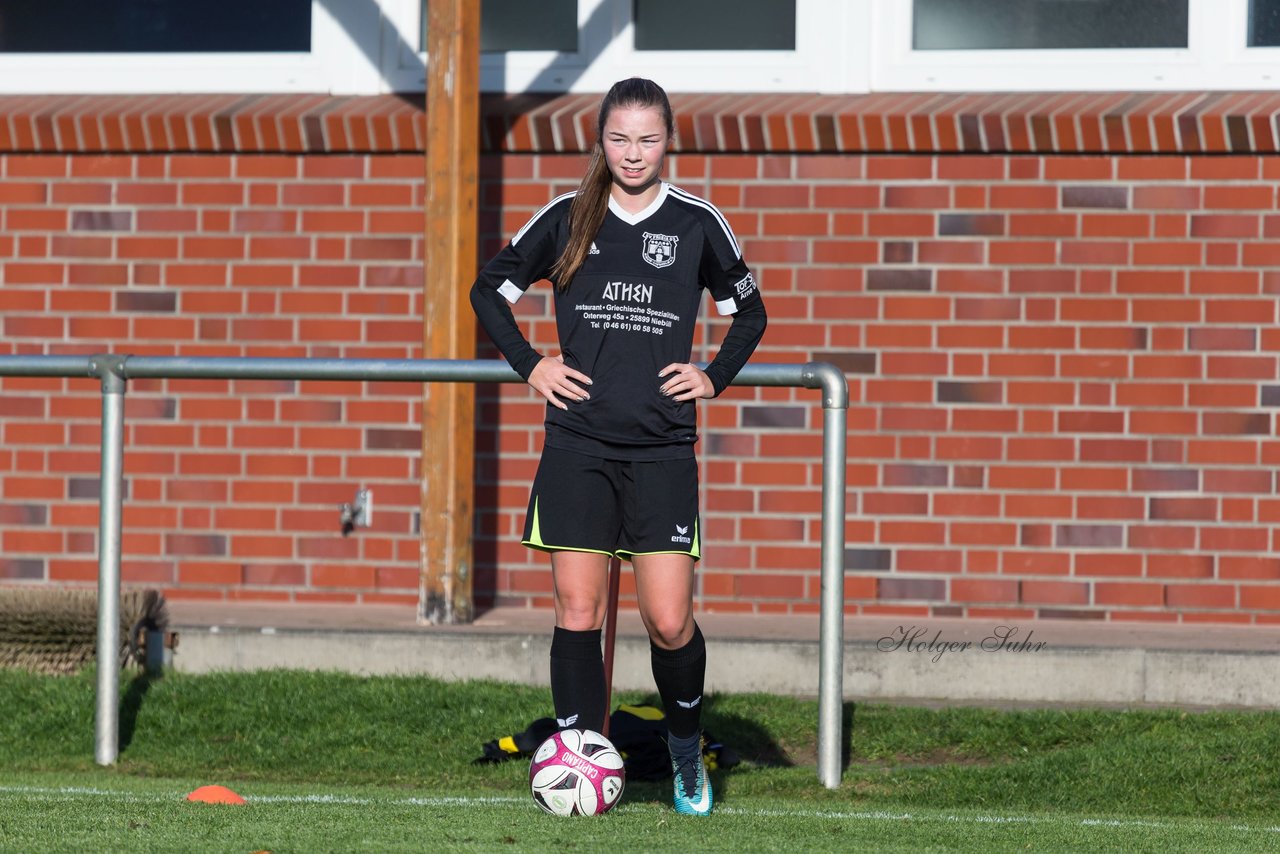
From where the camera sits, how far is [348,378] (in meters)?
4.67

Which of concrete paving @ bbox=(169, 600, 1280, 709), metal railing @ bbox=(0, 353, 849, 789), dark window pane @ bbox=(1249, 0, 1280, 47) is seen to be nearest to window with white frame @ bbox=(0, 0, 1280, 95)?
dark window pane @ bbox=(1249, 0, 1280, 47)

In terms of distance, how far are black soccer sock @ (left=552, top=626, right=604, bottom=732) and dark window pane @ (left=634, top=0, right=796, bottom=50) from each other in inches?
145

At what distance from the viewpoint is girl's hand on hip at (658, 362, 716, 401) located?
11.9 ft

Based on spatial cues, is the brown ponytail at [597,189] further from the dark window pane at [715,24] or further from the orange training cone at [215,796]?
the dark window pane at [715,24]

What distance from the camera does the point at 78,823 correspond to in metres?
3.59

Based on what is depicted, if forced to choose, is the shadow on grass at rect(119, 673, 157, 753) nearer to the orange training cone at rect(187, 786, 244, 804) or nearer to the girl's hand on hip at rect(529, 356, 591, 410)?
the orange training cone at rect(187, 786, 244, 804)

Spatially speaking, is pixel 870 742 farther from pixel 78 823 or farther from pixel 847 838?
pixel 78 823

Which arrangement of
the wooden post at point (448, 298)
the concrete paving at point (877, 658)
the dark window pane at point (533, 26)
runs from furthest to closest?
the dark window pane at point (533, 26), the wooden post at point (448, 298), the concrete paving at point (877, 658)

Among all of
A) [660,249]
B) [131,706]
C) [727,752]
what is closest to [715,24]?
[727,752]

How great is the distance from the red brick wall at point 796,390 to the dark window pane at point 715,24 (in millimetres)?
523

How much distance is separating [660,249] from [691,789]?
1.27 meters

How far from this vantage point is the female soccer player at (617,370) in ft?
12.0

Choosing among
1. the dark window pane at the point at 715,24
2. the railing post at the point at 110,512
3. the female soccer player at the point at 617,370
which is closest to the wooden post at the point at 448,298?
the dark window pane at the point at 715,24

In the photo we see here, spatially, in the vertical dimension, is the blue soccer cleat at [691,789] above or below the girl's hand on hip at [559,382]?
below
